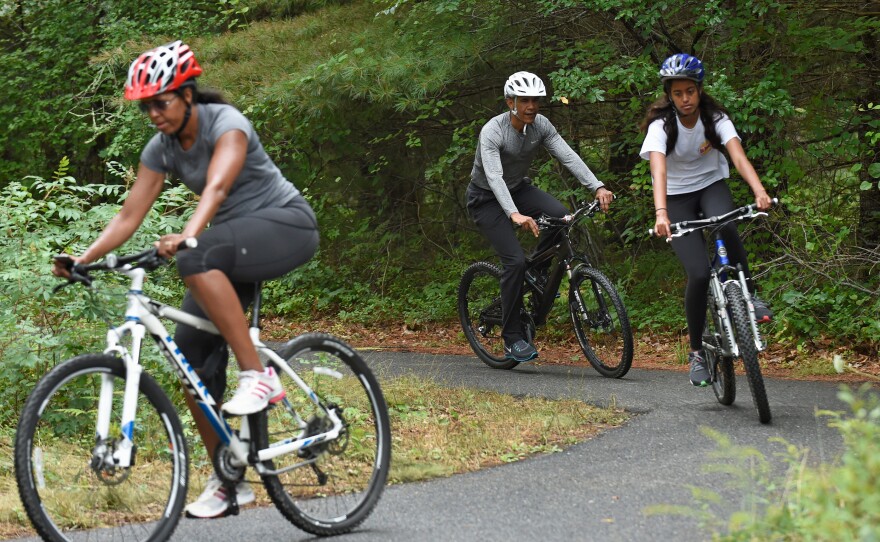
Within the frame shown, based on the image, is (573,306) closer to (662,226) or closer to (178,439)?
(662,226)

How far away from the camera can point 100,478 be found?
14.3 feet

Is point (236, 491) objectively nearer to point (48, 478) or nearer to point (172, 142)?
point (48, 478)

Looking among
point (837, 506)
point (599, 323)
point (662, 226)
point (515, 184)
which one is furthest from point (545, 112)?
point (837, 506)

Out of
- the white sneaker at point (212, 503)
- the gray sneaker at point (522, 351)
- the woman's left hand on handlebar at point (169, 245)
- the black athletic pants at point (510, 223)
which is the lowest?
the gray sneaker at point (522, 351)

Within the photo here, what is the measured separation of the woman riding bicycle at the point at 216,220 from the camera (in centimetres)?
450

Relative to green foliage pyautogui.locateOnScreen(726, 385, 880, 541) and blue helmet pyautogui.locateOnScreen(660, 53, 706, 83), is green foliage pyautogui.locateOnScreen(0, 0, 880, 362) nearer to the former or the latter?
blue helmet pyautogui.locateOnScreen(660, 53, 706, 83)

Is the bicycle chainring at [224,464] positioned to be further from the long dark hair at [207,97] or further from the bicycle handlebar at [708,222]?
the bicycle handlebar at [708,222]

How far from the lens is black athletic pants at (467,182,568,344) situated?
9.74 meters

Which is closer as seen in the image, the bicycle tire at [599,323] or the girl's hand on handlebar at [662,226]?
the girl's hand on handlebar at [662,226]

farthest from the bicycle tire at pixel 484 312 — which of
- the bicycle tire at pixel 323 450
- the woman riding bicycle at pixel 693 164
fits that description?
the bicycle tire at pixel 323 450

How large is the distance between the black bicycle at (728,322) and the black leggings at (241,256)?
2.68 metres

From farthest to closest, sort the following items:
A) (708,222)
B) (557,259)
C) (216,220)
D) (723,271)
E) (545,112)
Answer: (545,112), (557,259), (723,271), (708,222), (216,220)

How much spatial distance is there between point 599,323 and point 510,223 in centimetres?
113

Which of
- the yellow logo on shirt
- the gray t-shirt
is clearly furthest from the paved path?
the yellow logo on shirt
